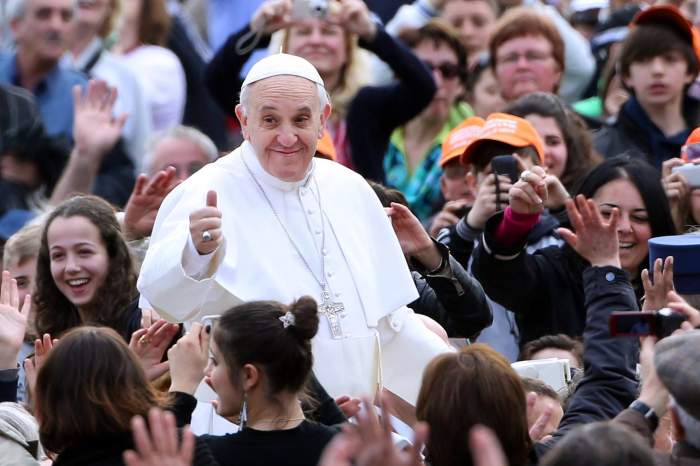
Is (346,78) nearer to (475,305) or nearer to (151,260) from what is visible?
(475,305)

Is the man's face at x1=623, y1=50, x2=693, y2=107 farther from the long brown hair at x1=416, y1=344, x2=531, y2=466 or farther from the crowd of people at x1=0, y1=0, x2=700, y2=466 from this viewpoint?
the long brown hair at x1=416, y1=344, x2=531, y2=466

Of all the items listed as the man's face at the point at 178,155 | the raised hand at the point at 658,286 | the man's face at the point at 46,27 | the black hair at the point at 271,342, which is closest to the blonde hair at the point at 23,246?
the man's face at the point at 178,155

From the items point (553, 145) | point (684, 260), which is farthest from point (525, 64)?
point (684, 260)

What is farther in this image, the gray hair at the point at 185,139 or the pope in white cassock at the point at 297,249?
the gray hair at the point at 185,139

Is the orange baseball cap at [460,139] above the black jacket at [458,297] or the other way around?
above

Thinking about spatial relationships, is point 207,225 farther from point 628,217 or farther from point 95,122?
point 95,122

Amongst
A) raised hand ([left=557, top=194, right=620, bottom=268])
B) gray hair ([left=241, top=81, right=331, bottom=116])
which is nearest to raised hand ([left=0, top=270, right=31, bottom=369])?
gray hair ([left=241, top=81, right=331, bottom=116])

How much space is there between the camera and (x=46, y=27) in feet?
32.0

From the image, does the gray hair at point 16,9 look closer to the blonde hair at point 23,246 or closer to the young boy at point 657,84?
the blonde hair at point 23,246

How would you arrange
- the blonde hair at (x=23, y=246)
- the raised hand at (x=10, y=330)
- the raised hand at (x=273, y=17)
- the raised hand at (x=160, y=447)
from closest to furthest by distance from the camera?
the raised hand at (x=160, y=447)
the raised hand at (x=10, y=330)
the blonde hair at (x=23, y=246)
the raised hand at (x=273, y=17)

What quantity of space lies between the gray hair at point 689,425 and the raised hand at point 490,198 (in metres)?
2.48

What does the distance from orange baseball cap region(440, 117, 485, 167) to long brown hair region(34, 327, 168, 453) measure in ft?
10.5

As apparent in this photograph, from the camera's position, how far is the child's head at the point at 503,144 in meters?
7.66

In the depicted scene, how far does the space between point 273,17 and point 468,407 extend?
4.67m
